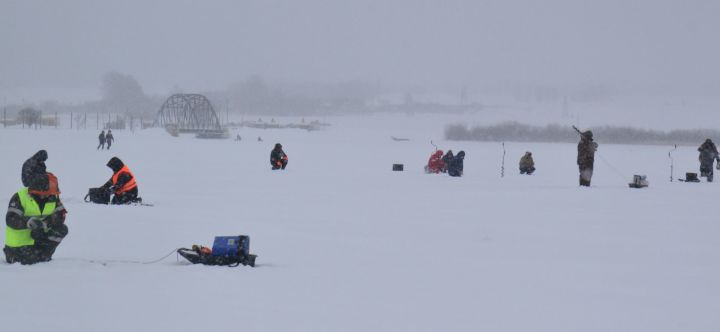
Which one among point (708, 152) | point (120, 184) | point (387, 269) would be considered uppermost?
point (708, 152)

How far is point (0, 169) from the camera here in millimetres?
22922

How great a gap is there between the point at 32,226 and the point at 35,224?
3 cm

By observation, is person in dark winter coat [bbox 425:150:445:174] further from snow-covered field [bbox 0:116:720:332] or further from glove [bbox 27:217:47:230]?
glove [bbox 27:217:47:230]

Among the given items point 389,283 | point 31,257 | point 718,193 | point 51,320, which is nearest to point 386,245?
point 389,283

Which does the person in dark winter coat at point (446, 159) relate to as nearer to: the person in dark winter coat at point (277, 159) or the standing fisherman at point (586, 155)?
the person in dark winter coat at point (277, 159)

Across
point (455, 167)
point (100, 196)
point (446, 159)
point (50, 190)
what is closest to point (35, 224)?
point (50, 190)

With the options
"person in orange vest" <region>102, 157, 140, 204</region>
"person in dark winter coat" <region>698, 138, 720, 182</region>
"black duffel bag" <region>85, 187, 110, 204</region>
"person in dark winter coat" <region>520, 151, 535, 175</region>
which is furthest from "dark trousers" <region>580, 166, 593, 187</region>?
"black duffel bag" <region>85, 187, 110, 204</region>

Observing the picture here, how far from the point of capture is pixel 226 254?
768 cm

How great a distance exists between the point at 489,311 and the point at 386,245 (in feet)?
11.5

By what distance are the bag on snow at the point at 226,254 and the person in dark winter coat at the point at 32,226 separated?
1.33 meters

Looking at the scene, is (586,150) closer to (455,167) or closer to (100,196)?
(455,167)

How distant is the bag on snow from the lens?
767cm

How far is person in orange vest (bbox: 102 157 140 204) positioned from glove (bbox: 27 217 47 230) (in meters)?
5.51

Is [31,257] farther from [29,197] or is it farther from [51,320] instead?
[51,320]
